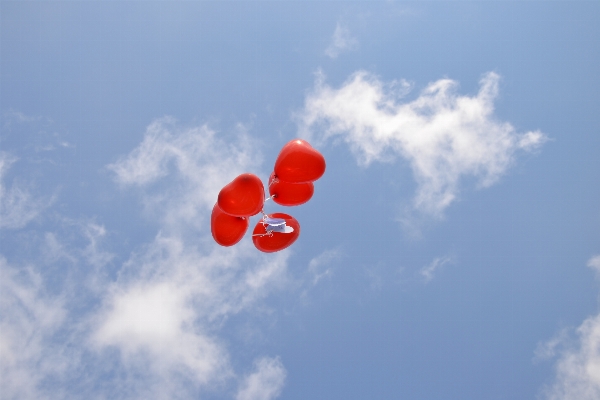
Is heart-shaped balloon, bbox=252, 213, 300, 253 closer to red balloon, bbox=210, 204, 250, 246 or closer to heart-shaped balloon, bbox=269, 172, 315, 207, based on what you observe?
heart-shaped balloon, bbox=269, 172, 315, 207

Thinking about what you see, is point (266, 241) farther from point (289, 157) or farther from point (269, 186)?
point (289, 157)

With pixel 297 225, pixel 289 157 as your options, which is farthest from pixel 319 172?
pixel 297 225

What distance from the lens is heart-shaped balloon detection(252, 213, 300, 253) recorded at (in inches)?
368

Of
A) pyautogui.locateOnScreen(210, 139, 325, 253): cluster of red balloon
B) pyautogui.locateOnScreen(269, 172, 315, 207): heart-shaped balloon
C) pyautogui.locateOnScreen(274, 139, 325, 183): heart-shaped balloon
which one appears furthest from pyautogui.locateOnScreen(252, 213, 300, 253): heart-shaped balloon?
pyautogui.locateOnScreen(274, 139, 325, 183): heart-shaped balloon

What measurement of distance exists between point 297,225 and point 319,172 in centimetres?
141

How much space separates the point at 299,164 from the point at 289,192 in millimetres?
817

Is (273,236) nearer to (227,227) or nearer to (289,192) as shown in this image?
(289,192)

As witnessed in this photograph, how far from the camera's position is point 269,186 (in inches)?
352

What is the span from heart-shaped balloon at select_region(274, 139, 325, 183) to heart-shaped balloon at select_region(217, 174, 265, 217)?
0.69 metres

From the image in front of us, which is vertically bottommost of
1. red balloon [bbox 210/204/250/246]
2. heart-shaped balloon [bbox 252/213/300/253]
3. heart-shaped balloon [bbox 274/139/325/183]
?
red balloon [bbox 210/204/250/246]

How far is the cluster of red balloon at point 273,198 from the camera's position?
7.85m

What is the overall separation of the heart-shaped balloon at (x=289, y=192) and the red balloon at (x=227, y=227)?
0.70 metres

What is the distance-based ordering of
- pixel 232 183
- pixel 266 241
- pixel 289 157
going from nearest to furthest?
pixel 232 183, pixel 289 157, pixel 266 241

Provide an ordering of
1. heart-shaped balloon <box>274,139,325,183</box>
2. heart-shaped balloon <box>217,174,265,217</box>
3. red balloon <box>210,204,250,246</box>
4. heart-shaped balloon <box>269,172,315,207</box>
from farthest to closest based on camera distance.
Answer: heart-shaped balloon <box>269,172,315,207</box> → red balloon <box>210,204,250,246</box> → heart-shaped balloon <box>274,139,325,183</box> → heart-shaped balloon <box>217,174,265,217</box>
